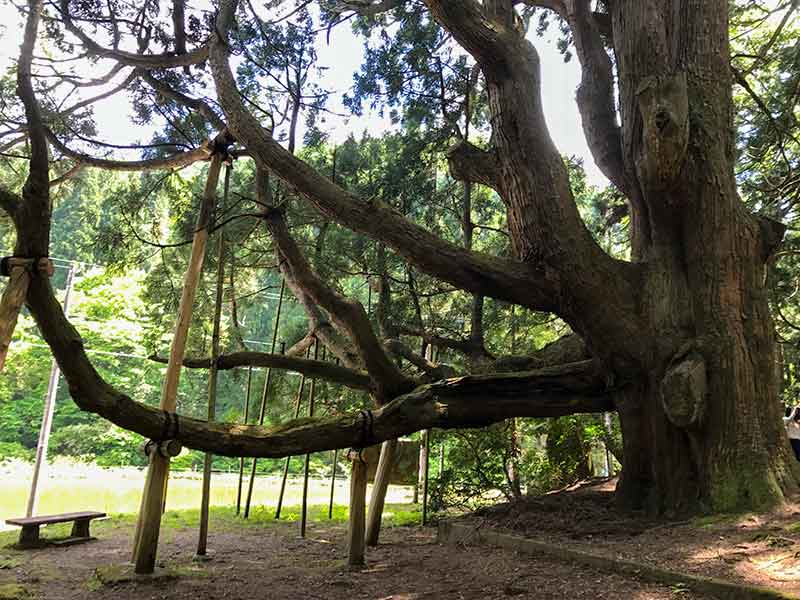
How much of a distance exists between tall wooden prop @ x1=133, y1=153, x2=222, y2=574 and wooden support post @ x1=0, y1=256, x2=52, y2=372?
1.18 meters

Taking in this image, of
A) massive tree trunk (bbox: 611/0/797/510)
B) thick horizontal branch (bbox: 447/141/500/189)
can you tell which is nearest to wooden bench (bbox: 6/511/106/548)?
thick horizontal branch (bbox: 447/141/500/189)

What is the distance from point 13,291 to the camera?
3.40m

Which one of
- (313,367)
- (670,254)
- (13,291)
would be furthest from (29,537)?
(670,254)

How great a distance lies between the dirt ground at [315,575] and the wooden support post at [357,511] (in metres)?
0.13

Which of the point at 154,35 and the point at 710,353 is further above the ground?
the point at 154,35

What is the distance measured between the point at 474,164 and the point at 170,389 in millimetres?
3329

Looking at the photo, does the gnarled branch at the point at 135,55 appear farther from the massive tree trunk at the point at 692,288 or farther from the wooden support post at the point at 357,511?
the wooden support post at the point at 357,511

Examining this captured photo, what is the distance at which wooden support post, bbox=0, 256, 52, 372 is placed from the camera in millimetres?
3377

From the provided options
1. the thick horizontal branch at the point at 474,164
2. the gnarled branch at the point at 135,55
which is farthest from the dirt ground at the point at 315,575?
the gnarled branch at the point at 135,55

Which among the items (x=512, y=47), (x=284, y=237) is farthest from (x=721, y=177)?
(x=284, y=237)

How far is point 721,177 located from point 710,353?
147cm

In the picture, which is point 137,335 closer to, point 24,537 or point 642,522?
point 24,537

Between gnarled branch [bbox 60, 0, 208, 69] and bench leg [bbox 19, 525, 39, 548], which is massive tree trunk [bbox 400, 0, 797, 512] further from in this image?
bench leg [bbox 19, 525, 39, 548]

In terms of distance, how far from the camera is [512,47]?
5.21 meters
